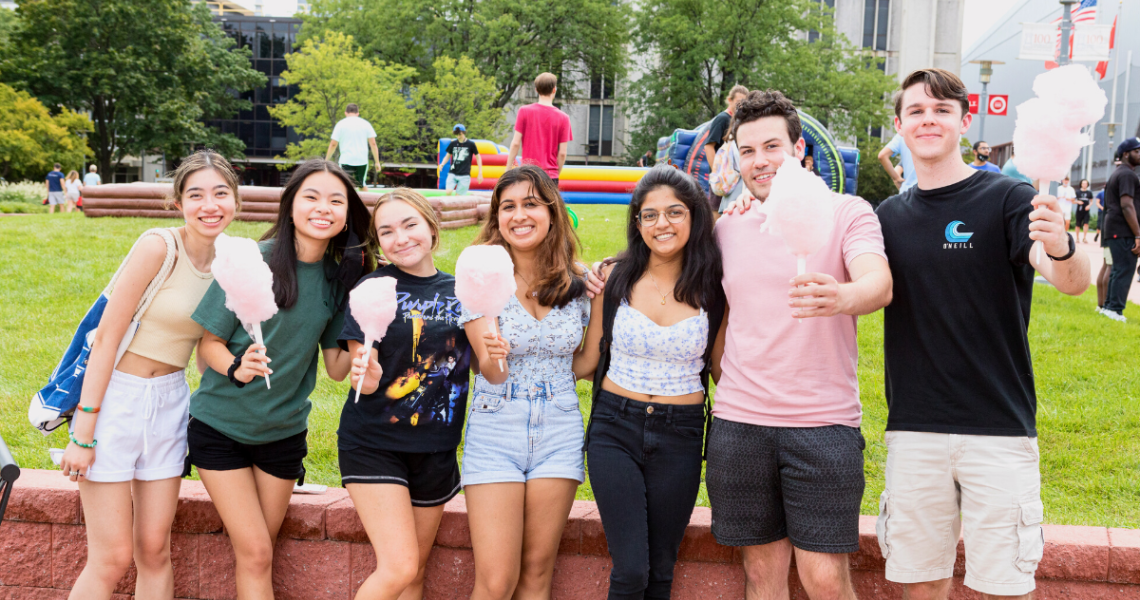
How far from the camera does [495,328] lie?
2.74 metres

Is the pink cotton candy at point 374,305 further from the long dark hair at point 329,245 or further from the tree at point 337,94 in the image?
the tree at point 337,94

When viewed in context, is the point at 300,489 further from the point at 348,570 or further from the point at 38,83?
the point at 38,83

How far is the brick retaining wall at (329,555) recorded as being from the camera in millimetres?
3191

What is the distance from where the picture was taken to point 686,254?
2918 mm

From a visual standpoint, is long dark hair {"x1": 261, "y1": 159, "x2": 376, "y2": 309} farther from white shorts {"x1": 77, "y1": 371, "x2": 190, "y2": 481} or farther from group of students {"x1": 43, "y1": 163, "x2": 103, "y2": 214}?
group of students {"x1": 43, "y1": 163, "x2": 103, "y2": 214}

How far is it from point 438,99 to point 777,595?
110ft

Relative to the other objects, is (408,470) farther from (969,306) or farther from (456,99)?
(456,99)

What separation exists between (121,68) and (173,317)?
119 ft

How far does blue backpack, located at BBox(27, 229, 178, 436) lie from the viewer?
A: 9.42 ft

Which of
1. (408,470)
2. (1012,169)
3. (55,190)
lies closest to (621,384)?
(408,470)

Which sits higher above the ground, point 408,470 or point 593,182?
point 593,182

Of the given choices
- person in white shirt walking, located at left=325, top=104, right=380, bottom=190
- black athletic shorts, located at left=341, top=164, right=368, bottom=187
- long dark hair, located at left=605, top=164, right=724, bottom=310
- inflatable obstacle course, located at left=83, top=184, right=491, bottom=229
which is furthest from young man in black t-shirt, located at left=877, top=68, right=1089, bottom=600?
black athletic shorts, located at left=341, top=164, right=368, bottom=187

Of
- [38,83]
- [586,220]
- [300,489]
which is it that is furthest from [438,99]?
[300,489]

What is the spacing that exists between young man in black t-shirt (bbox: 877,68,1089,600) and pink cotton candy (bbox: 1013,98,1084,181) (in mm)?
141
